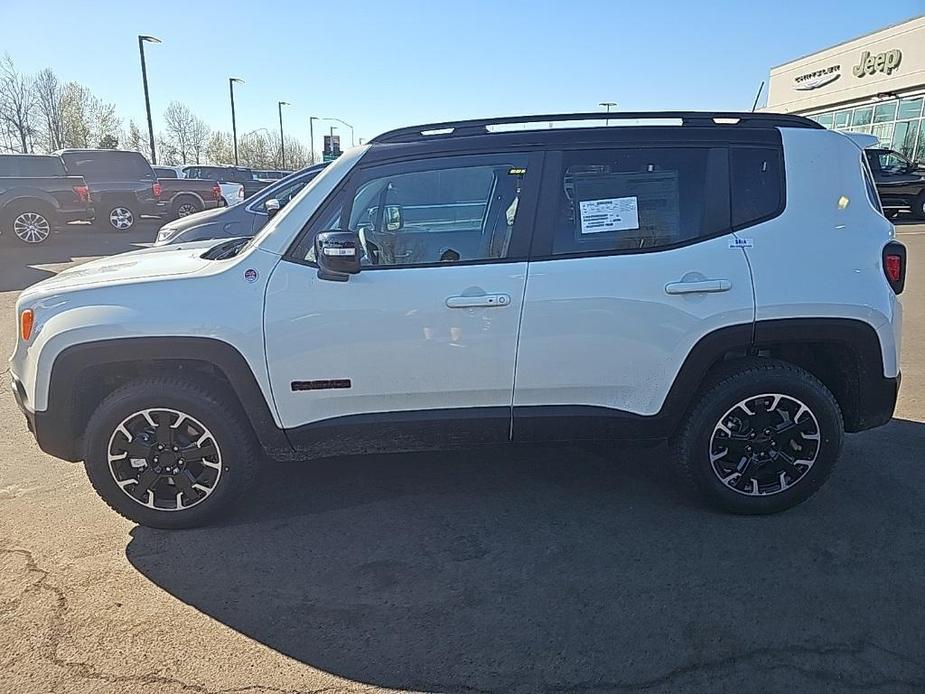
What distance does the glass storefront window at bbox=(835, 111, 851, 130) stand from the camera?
1412 inches

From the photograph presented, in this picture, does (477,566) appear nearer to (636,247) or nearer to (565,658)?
(565,658)

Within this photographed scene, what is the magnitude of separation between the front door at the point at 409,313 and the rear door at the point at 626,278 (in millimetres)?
131

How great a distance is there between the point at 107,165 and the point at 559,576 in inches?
712

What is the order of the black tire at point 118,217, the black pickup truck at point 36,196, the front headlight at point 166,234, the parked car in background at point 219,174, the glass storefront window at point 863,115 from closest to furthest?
the front headlight at point 166,234 → the black pickup truck at point 36,196 → the black tire at point 118,217 → the parked car in background at point 219,174 → the glass storefront window at point 863,115

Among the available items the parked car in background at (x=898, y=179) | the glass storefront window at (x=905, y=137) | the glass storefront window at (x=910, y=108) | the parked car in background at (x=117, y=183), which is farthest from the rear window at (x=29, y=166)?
the glass storefront window at (x=910, y=108)

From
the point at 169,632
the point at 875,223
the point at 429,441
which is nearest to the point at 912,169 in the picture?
the point at 875,223

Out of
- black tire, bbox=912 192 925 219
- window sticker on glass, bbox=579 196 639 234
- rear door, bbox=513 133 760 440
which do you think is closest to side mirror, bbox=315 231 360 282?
rear door, bbox=513 133 760 440

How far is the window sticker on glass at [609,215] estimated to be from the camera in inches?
129

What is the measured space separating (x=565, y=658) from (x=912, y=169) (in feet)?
70.0

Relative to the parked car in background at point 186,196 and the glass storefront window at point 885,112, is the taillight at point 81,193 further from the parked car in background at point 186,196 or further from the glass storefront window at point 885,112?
the glass storefront window at point 885,112

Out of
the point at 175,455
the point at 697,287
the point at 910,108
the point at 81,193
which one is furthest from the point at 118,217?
the point at 910,108

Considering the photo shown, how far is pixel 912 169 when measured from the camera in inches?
749

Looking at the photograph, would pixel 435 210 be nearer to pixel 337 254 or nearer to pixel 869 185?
pixel 337 254

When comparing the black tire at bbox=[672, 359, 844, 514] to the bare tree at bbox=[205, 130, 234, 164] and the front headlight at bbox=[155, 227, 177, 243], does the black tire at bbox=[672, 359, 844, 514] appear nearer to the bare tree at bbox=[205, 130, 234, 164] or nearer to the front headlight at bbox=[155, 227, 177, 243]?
the front headlight at bbox=[155, 227, 177, 243]
